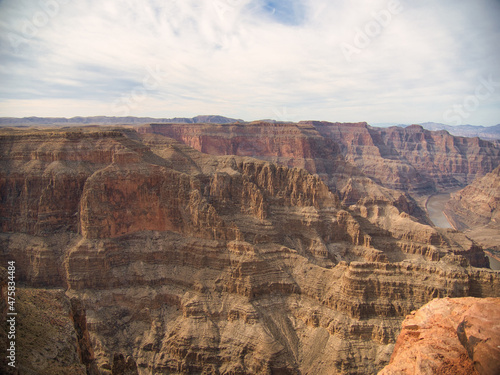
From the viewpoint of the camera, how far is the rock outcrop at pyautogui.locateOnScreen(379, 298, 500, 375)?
1307cm

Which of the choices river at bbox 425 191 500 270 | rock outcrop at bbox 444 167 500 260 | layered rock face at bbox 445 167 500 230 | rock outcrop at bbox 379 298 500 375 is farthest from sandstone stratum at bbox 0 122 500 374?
layered rock face at bbox 445 167 500 230

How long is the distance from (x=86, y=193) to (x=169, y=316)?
2016 centimetres

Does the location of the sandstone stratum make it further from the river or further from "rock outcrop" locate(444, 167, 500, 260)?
the river

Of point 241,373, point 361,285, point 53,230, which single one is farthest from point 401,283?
→ point 53,230

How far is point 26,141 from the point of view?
56.7 meters

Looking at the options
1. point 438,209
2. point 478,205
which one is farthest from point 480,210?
point 438,209

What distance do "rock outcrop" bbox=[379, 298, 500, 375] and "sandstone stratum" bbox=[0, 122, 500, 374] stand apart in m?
19.3

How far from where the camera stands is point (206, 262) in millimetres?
47188

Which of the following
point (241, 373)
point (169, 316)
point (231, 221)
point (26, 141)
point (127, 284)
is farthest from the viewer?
point (26, 141)

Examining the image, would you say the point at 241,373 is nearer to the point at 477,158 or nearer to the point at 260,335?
the point at 260,335

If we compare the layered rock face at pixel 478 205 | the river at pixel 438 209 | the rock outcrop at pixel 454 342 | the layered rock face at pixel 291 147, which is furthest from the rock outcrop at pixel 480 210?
the rock outcrop at pixel 454 342

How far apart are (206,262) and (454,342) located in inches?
1397

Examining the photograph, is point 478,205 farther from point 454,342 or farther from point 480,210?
point 454,342

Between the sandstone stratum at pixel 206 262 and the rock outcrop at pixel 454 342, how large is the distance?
63.2 feet
